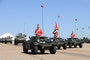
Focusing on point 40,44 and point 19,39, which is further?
point 19,39

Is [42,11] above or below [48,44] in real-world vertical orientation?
above

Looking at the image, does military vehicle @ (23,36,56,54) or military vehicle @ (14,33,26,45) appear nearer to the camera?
military vehicle @ (23,36,56,54)

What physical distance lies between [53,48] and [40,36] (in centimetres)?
150

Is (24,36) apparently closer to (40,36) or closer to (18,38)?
(18,38)

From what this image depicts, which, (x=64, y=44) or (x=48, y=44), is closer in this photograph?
(x=48, y=44)

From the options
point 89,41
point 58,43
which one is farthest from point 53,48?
point 89,41

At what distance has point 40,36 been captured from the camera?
64.6ft

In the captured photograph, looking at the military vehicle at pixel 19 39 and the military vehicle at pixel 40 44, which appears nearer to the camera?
the military vehicle at pixel 40 44

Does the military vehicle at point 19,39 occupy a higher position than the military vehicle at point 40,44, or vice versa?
the military vehicle at point 19,39

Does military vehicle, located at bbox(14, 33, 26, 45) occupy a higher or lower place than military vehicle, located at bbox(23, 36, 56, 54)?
higher

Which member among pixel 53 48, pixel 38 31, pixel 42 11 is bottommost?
pixel 53 48

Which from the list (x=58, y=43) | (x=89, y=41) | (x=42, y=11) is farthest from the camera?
(x=89, y=41)

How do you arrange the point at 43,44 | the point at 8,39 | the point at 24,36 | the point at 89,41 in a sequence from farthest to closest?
the point at 89,41 → the point at 8,39 → the point at 24,36 → the point at 43,44

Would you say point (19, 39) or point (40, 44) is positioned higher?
point (19, 39)
